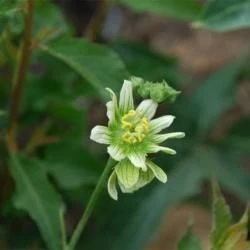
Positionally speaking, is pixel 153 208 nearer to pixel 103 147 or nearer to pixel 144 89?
pixel 103 147

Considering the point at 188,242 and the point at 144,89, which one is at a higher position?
the point at 144,89

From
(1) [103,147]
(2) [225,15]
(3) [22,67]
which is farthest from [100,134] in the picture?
(1) [103,147]

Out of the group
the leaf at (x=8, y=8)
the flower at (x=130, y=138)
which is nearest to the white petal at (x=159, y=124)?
the flower at (x=130, y=138)

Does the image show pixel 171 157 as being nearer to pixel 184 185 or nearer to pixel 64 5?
pixel 184 185

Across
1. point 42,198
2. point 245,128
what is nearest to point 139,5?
point 42,198

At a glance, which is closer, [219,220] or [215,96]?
[219,220]

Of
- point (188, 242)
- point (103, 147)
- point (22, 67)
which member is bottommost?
point (103, 147)
